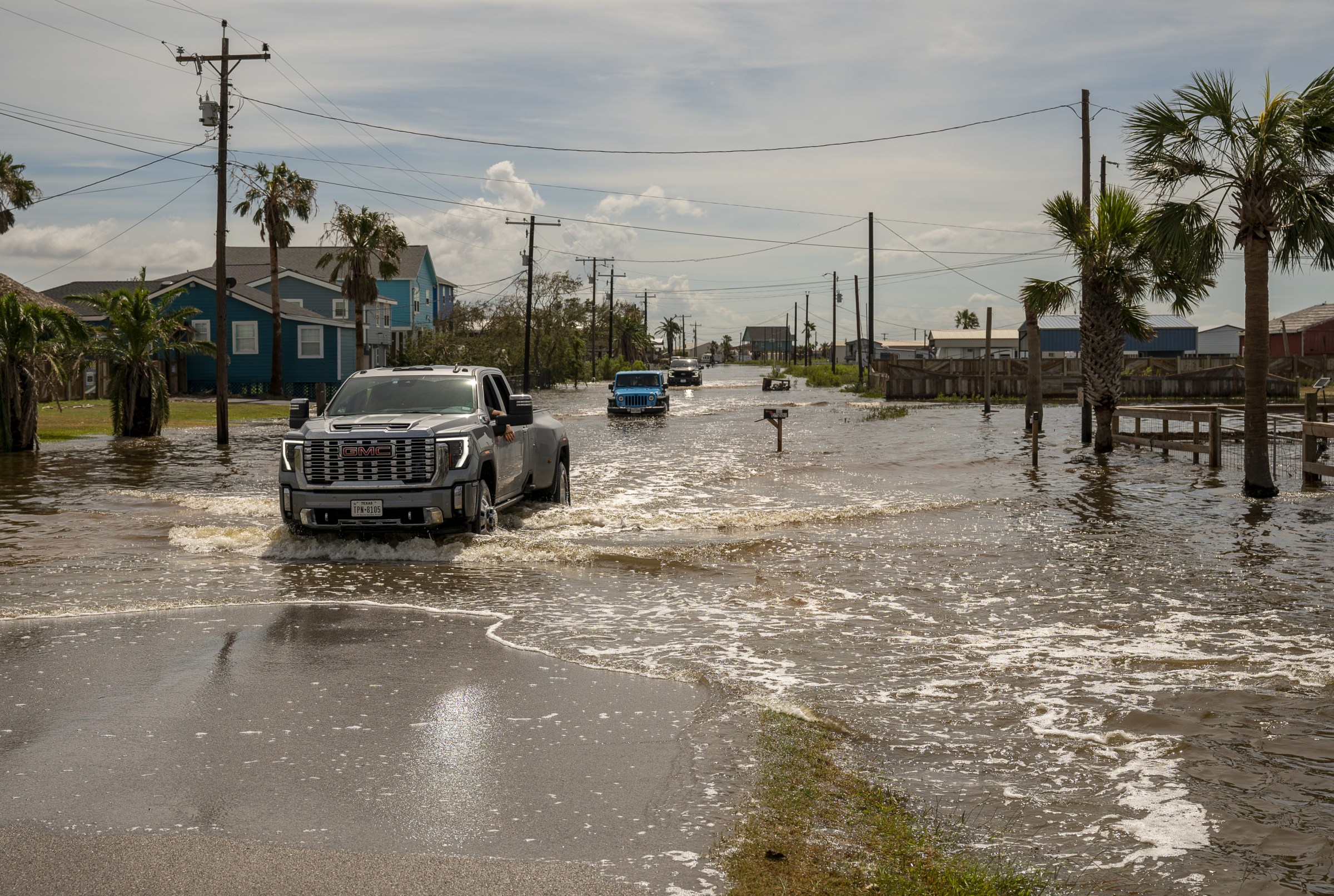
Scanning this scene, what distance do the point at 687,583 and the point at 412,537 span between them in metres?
3.46

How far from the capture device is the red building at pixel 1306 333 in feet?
302

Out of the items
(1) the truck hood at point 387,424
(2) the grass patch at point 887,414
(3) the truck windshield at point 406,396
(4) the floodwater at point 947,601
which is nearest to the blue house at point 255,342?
(2) the grass patch at point 887,414

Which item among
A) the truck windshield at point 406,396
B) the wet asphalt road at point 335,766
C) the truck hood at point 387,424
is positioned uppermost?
the truck windshield at point 406,396

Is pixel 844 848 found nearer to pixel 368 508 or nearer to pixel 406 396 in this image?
pixel 368 508

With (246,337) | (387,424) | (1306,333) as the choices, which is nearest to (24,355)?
(387,424)

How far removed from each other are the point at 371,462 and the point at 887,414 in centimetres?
3441

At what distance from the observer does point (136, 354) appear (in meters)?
29.9

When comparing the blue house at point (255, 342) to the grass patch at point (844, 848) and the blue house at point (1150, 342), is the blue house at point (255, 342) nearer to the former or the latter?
the grass patch at point (844, 848)

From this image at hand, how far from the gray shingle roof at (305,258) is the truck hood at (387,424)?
56.4m

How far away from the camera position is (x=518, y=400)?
46.7ft

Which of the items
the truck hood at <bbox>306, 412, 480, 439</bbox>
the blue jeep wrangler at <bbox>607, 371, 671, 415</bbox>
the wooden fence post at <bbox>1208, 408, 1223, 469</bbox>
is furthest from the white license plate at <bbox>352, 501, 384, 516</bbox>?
the blue jeep wrangler at <bbox>607, 371, 671, 415</bbox>

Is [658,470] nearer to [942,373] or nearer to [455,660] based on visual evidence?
[455,660]

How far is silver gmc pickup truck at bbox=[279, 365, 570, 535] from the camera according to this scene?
12344 mm

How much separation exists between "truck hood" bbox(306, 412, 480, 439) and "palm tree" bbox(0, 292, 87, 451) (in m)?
14.6
